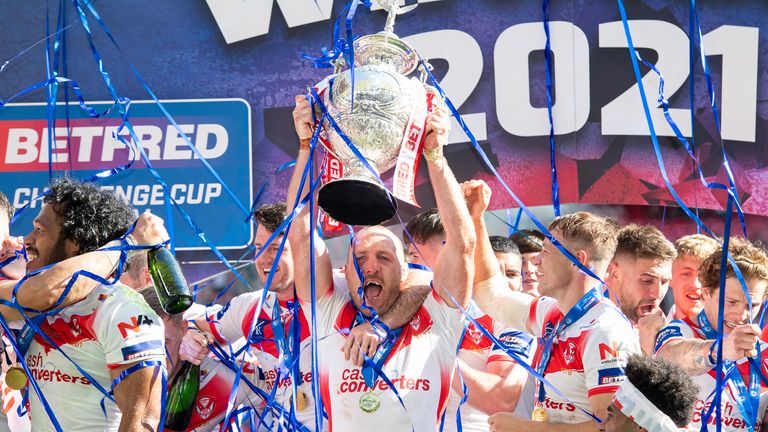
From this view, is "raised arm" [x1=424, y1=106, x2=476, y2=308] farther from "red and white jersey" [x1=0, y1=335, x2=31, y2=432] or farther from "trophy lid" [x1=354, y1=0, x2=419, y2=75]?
"red and white jersey" [x1=0, y1=335, x2=31, y2=432]

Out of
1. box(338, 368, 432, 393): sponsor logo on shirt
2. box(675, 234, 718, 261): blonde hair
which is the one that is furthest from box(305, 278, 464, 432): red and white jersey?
box(675, 234, 718, 261): blonde hair

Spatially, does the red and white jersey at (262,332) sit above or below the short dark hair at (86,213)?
below

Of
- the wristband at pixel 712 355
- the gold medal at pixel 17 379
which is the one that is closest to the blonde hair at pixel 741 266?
the wristband at pixel 712 355

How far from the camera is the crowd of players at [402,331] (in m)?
3.57

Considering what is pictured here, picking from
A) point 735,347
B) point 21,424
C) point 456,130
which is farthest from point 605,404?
point 456,130

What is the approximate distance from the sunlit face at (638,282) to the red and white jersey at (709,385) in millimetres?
558

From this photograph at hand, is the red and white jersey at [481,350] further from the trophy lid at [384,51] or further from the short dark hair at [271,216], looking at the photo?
the trophy lid at [384,51]

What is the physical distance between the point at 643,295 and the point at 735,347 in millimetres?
1083

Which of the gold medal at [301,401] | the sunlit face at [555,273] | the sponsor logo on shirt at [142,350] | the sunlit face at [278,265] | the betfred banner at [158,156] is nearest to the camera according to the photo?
the sponsor logo on shirt at [142,350]

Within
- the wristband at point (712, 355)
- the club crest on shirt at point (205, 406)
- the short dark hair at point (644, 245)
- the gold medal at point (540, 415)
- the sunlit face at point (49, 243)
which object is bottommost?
the club crest on shirt at point (205, 406)

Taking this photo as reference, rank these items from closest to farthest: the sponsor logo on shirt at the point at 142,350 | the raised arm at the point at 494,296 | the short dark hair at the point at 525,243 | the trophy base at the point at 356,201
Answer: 1. the trophy base at the point at 356,201
2. the sponsor logo on shirt at the point at 142,350
3. the raised arm at the point at 494,296
4. the short dark hair at the point at 525,243

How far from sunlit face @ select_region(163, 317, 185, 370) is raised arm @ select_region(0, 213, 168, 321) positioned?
0.92 meters

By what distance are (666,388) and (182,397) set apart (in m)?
2.07

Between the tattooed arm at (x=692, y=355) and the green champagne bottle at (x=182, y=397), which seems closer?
the tattooed arm at (x=692, y=355)
